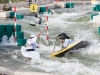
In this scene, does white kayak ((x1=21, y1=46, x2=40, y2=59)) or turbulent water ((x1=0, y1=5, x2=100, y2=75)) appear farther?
white kayak ((x1=21, y1=46, x2=40, y2=59))

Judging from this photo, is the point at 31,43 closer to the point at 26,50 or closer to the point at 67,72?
the point at 26,50

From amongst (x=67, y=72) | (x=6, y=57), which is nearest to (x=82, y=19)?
(x=6, y=57)

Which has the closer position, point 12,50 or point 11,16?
point 12,50

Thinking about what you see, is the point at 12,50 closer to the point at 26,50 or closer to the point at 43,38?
the point at 26,50

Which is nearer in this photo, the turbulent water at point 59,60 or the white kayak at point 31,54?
the turbulent water at point 59,60

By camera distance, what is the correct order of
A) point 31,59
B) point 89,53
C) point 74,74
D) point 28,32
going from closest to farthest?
point 74,74 → point 31,59 → point 89,53 → point 28,32

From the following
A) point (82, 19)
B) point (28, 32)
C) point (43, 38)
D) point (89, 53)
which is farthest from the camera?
point (82, 19)

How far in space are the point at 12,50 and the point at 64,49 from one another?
7.60 ft

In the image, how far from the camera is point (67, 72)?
7805 mm

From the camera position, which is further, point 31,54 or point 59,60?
point 31,54

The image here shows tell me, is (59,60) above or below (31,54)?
below

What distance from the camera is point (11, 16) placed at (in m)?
19.8

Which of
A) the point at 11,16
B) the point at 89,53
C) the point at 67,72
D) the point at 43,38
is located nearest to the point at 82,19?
the point at 11,16

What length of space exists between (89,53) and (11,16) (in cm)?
1057
